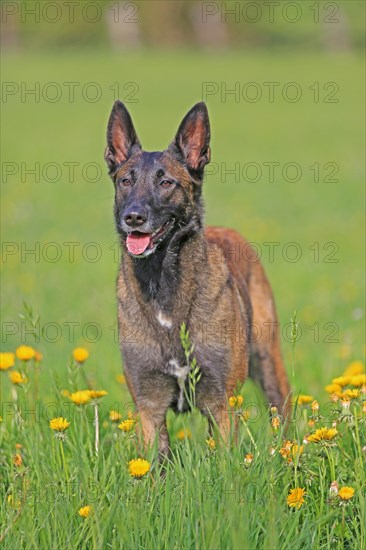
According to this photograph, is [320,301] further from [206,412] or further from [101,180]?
[101,180]

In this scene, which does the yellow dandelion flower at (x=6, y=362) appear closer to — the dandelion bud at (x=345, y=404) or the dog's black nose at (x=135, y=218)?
the dog's black nose at (x=135, y=218)

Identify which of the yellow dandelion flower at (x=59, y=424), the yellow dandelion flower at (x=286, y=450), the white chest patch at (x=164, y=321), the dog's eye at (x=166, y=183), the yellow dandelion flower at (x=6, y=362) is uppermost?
the dog's eye at (x=166, y=183)

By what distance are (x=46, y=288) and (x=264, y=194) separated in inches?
292

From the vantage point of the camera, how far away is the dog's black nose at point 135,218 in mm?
4605

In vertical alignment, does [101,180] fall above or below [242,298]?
above

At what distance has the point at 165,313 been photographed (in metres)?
4.89

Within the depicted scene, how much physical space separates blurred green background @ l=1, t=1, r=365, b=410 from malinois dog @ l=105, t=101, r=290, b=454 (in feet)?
1.78

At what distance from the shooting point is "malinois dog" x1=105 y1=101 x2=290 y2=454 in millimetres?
4773

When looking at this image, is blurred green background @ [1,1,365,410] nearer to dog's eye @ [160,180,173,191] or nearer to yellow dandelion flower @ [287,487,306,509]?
dog's eye @ [160,180,173,191]

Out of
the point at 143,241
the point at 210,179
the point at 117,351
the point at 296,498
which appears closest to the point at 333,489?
the point at 296,498

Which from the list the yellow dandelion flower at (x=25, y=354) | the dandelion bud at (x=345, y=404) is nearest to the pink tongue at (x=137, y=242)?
the yellow dandelion flower at (x=25, y=354)

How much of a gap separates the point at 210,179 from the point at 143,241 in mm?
14673

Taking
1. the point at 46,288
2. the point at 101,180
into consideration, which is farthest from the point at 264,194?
the point at 46,288

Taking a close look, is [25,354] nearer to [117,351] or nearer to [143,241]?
[143,241]
